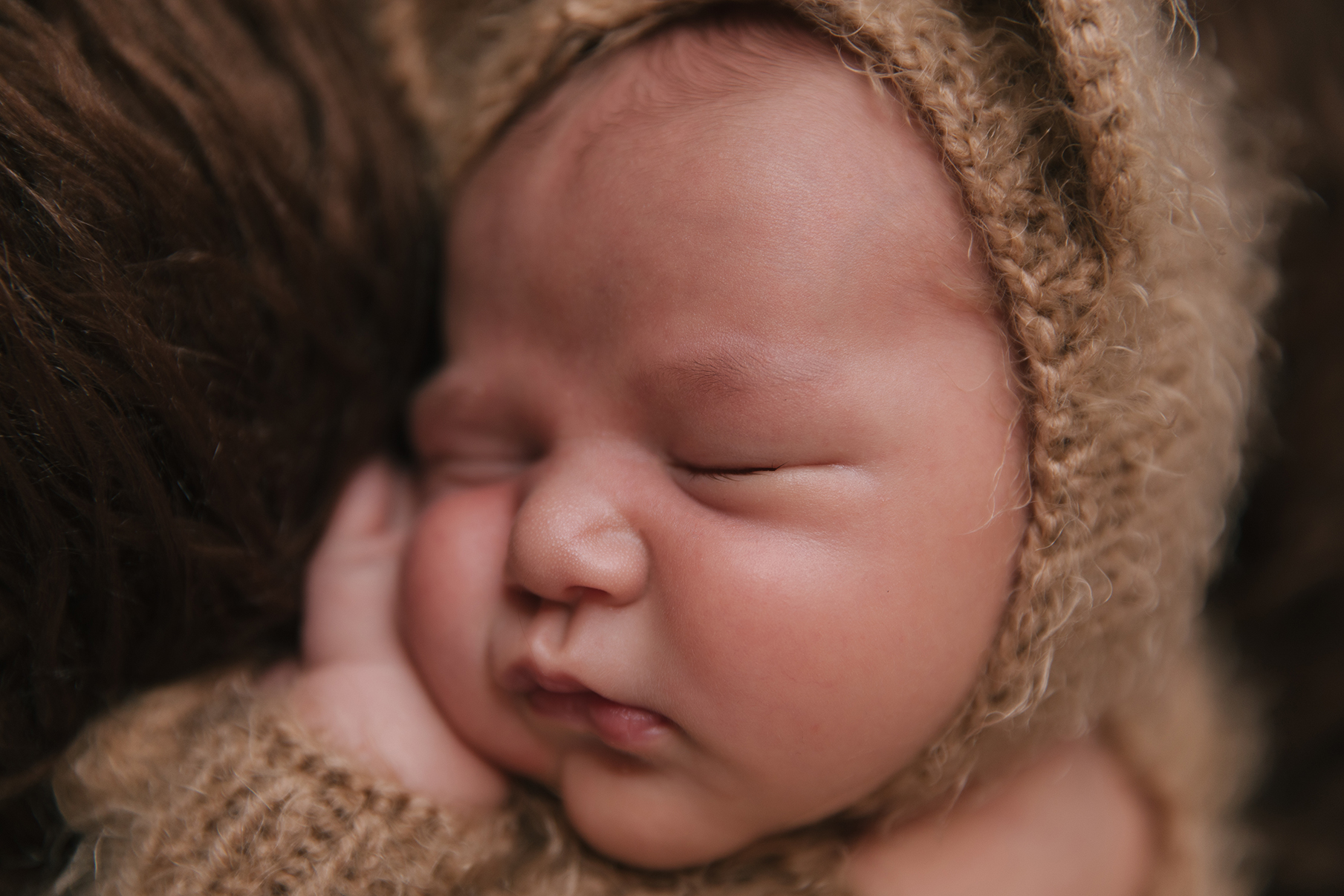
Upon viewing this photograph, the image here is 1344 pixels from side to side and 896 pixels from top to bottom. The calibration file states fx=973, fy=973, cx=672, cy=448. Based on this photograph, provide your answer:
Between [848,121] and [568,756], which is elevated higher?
[848,121]

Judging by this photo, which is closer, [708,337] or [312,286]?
[708,337]

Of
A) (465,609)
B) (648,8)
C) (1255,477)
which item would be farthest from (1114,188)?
(1255,477)

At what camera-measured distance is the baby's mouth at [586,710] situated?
899 mm

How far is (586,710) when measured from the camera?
0.93 meters

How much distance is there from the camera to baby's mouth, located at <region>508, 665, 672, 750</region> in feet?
2.95

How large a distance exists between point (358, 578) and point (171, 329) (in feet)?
1.09

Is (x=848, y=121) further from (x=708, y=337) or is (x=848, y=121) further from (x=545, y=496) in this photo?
(x=545, y=496)

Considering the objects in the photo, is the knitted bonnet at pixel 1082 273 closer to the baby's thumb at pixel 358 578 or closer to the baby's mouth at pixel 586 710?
the baby's mouth at pixel 586 710

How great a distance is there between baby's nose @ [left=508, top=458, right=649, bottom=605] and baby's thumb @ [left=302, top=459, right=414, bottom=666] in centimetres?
23

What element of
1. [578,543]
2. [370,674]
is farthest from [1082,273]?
[370,674]

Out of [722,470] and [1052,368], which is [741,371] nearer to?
[722,470]

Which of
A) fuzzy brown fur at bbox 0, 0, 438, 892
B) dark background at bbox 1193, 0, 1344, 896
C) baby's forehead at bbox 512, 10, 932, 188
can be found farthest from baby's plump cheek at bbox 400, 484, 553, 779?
dark background at bbox 1193, 0, 1344, 896

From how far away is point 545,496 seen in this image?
3.03 ft

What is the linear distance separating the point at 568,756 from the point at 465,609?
0.58 ft
